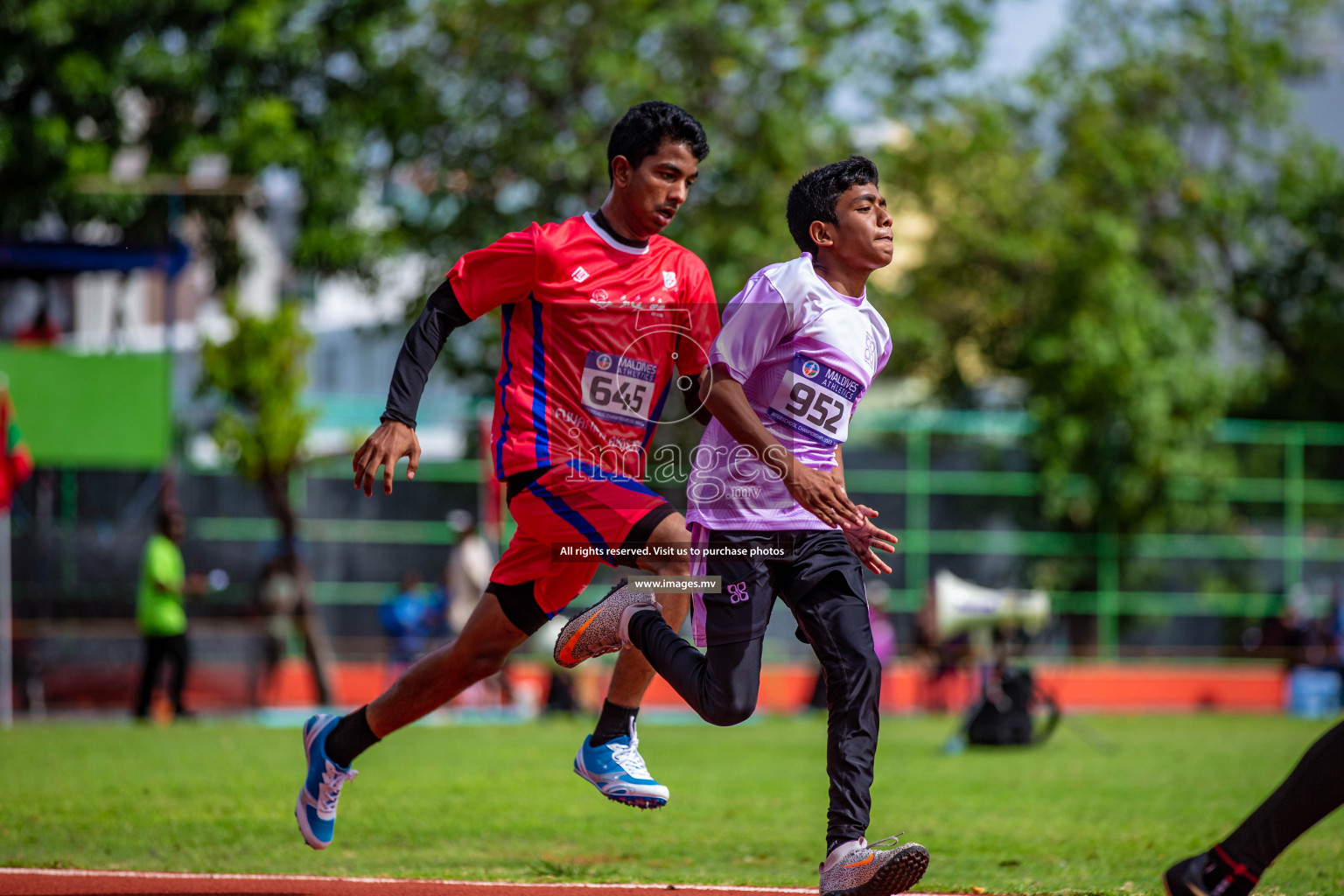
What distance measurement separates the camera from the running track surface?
529 cm

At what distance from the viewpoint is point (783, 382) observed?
189 inches

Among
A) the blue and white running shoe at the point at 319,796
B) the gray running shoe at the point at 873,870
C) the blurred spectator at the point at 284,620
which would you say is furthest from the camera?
the blurred spectator at the point at 284,620

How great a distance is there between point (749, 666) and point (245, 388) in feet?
49.2

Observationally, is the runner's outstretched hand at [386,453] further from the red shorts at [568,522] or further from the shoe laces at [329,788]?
the shoe laces at [329,788]

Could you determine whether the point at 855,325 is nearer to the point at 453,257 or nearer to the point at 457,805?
the point at 457,805

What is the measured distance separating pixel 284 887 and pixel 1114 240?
2152cm

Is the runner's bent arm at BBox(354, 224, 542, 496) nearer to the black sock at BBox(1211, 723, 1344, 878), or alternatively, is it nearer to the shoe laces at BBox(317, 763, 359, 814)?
the shoe laces at BBox(317, 763, 359, 814)

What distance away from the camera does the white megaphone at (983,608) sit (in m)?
13.6

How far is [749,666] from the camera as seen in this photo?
4.64 metres

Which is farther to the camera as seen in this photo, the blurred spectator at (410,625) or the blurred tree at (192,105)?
the blurred tree at (192,105)

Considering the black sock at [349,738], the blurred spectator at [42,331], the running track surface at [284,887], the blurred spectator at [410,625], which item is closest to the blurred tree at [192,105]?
the blurred spectator at [42,331]

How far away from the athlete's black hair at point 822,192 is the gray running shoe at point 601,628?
133cm

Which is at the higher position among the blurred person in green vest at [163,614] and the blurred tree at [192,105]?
the blurred tree at [192,105]

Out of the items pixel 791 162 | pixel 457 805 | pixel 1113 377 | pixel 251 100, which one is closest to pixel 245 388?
pixel 251 100
